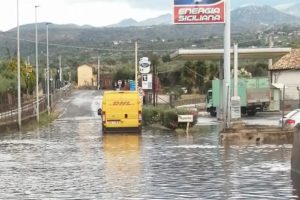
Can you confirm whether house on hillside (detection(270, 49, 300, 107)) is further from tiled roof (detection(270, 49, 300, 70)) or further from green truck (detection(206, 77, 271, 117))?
green truck (detection(206, 77, 271, 117))

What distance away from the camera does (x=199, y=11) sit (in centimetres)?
3797

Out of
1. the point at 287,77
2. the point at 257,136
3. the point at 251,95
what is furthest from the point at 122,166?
the point at 287,77

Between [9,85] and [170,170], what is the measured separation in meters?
58.8

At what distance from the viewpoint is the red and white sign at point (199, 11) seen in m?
37.8

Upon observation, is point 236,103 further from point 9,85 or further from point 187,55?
point 9,85

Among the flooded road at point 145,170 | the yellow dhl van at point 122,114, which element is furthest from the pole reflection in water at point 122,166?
the yellow dhl van at point 122,114

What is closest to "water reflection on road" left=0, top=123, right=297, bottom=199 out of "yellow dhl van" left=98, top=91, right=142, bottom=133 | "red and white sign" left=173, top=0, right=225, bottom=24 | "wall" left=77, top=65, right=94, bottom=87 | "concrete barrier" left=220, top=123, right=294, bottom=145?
"concrete barrier" left=220, top=123, right=294, bottom=145

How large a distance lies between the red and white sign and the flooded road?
340 inches

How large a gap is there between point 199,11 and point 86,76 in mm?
119382

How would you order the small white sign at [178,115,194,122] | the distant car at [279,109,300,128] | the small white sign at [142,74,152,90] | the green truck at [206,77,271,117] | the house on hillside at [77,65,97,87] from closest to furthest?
the distant car at [279,109,300,128]
the small white sign at [178,115,194,122]
the small white sign at [142,74,152,90]
the green truck at [206,77,271,117]
the house on hillside at [77,65,97,87]

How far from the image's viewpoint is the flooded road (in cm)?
1495

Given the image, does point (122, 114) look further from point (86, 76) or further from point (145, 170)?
point (86, 76)

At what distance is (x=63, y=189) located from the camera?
51.5 feet

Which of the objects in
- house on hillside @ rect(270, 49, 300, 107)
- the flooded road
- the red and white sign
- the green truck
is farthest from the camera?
house on hillside @ rect(270, 49, 300, 107)
